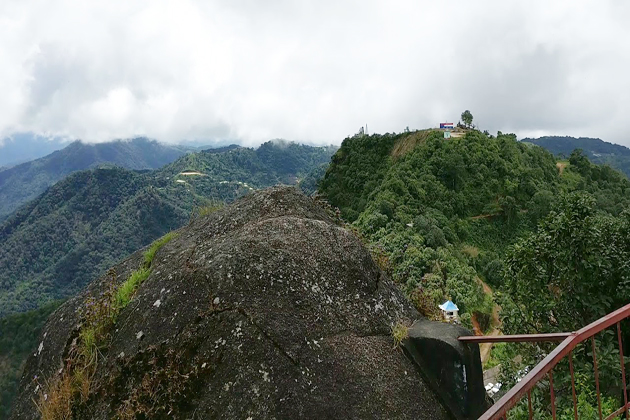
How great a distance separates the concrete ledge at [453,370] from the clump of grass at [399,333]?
0.07 m

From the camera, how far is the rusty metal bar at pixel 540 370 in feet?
6.27

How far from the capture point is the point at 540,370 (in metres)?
2.28

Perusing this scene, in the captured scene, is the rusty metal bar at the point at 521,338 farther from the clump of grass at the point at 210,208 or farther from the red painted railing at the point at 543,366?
the clump of grass at the point at 210,208

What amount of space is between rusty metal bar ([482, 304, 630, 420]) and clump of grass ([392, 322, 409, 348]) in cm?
126

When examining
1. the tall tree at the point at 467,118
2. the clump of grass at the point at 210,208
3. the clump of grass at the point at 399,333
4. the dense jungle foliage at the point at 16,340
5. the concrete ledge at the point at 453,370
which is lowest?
the dense jungle foliage at the point at 16,340

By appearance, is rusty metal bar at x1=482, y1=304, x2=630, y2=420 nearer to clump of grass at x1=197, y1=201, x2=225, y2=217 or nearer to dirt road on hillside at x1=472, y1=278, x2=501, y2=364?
clump of grass at x1=197, y1=201, x2=225, y2=217

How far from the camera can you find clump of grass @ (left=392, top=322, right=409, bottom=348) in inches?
138

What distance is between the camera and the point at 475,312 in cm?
3541

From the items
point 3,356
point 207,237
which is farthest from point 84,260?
point 207,237

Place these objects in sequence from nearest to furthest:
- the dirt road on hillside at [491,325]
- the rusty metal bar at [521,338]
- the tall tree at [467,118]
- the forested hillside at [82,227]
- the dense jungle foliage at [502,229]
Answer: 1. the rusty metal bar at [521,338]
2. the dense jungle foliage at [502,229]
3. the dirt road on hillside at [491,325]
4. the tall tree at [467,118]
5. the forested hillside at [82,227]

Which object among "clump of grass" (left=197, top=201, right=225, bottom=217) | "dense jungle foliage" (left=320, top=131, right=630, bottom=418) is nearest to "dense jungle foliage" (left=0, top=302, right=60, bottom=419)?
"dense jungle foliage" (left=320, top=131, right=630, bottom=418)

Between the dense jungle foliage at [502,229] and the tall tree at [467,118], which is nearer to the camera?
the dense jungle foliage at [502,229]

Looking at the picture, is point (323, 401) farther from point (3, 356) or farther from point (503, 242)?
point (3, 356)

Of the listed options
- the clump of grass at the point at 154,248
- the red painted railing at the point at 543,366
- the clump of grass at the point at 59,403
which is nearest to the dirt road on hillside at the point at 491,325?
the clump of grass at the point at 154,248
